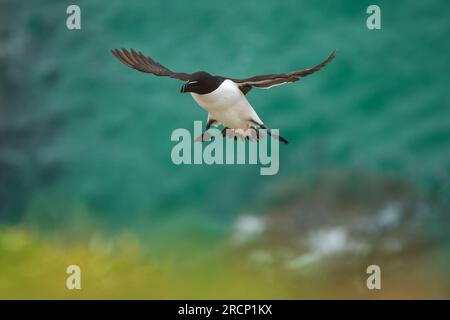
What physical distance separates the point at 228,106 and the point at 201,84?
18 centimetres

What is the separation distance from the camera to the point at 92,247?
11.4 ft

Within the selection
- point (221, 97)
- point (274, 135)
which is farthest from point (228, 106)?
point (274, 135)

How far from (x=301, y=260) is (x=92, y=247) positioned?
3.16 feet

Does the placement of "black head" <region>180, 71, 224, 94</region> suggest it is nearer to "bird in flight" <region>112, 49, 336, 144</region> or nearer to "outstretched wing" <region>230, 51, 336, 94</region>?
"bird in flight" <region>112, 49, 336, 144</region>

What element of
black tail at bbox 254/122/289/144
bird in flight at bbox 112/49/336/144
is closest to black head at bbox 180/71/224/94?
bird in flight at bbox 112/49/336/144

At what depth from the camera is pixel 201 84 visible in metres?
2.90

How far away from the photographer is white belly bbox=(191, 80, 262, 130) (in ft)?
9.79

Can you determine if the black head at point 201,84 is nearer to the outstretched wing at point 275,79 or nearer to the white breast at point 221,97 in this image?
the white breast at point 221,97

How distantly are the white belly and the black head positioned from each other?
27mm

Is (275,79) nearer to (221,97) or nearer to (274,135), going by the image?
(221,97)

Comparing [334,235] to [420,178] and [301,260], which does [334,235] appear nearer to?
[301,260]

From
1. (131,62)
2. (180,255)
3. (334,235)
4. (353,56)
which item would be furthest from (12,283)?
(353,56)

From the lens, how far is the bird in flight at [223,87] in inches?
114

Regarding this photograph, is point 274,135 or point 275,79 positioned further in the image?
point 274,135
